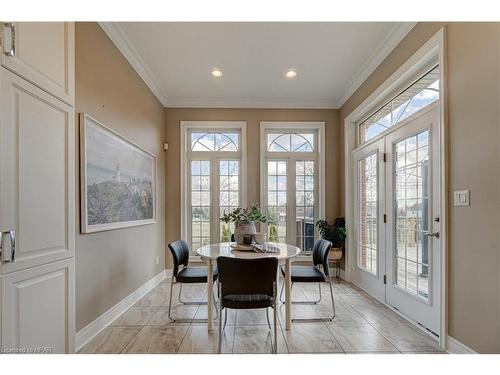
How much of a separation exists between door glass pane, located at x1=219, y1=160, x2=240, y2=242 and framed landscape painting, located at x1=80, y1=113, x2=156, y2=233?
1.27 m

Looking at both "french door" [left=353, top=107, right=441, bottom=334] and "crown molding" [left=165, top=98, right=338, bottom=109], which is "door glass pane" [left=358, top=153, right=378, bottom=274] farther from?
"crown molding" [left=165, top=98, right=338, bottom=109]

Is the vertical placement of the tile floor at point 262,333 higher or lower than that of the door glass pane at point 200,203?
lower

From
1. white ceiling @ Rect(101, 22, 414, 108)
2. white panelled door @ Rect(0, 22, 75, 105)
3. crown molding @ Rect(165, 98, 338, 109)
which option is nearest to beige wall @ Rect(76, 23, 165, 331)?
white ceiling @ Rect(101, 22, 414, 108)

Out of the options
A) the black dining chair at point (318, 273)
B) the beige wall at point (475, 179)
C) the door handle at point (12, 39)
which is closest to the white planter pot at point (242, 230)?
the black dining chair at point (318, 273)

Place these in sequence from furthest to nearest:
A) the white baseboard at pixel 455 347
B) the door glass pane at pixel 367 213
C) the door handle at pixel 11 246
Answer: the door glass pane at pixel 367 213 → the white baseboard at pixel 455 347 → the door handle at pixel 11 246

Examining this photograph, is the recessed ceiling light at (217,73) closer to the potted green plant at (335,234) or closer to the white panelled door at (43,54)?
the white panelled door at (43,54)

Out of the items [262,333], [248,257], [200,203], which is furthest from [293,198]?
[262,333]

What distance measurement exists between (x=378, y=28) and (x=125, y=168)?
119 inches

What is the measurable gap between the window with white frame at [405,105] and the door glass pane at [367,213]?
39 centimetres

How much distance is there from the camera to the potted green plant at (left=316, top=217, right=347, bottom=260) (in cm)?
416

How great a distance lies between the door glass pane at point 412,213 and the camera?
8.20 feet

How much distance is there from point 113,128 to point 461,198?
10.2ft

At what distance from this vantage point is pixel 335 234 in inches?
164

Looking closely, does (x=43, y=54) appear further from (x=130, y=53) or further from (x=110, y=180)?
(x=130, y=53)
